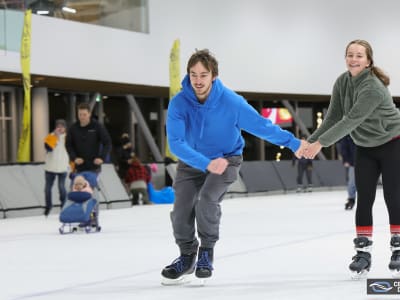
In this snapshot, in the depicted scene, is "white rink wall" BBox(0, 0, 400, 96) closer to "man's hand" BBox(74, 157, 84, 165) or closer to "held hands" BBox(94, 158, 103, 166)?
"man's hand" BBox(74, 157, 84, 165)

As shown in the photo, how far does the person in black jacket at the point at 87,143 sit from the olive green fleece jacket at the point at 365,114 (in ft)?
18.1

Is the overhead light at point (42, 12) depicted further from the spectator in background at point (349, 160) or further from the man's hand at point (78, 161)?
the man's hand at point (78, 161)

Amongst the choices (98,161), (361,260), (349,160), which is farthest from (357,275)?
(349,160)

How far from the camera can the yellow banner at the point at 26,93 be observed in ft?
51.9

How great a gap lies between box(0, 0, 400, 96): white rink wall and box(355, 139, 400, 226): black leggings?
12.7 metres

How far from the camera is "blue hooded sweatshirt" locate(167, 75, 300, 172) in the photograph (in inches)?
195

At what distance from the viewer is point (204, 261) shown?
510 centimetres

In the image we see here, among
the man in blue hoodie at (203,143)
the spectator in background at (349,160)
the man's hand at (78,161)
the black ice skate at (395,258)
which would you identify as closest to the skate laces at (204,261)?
the man in blue hoodie at (203,143)

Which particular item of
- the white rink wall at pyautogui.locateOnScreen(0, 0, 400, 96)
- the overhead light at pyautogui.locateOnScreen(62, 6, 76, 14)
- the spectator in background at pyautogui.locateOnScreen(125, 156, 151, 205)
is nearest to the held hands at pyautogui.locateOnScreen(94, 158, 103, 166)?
the white rink wall at pyautogui.locateOnScreen(0, 0, 400, 96)

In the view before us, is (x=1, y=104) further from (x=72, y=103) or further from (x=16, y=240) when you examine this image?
(x=16, y=240)

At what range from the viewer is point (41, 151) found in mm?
21719

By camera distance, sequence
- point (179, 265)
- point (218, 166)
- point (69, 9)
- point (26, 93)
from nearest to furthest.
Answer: point (218, 166) → point (179, 265) → point (26, 93) → point (69, 9)

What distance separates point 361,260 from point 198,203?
1.08 m

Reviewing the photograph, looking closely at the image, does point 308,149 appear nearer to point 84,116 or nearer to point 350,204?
point 84,116
